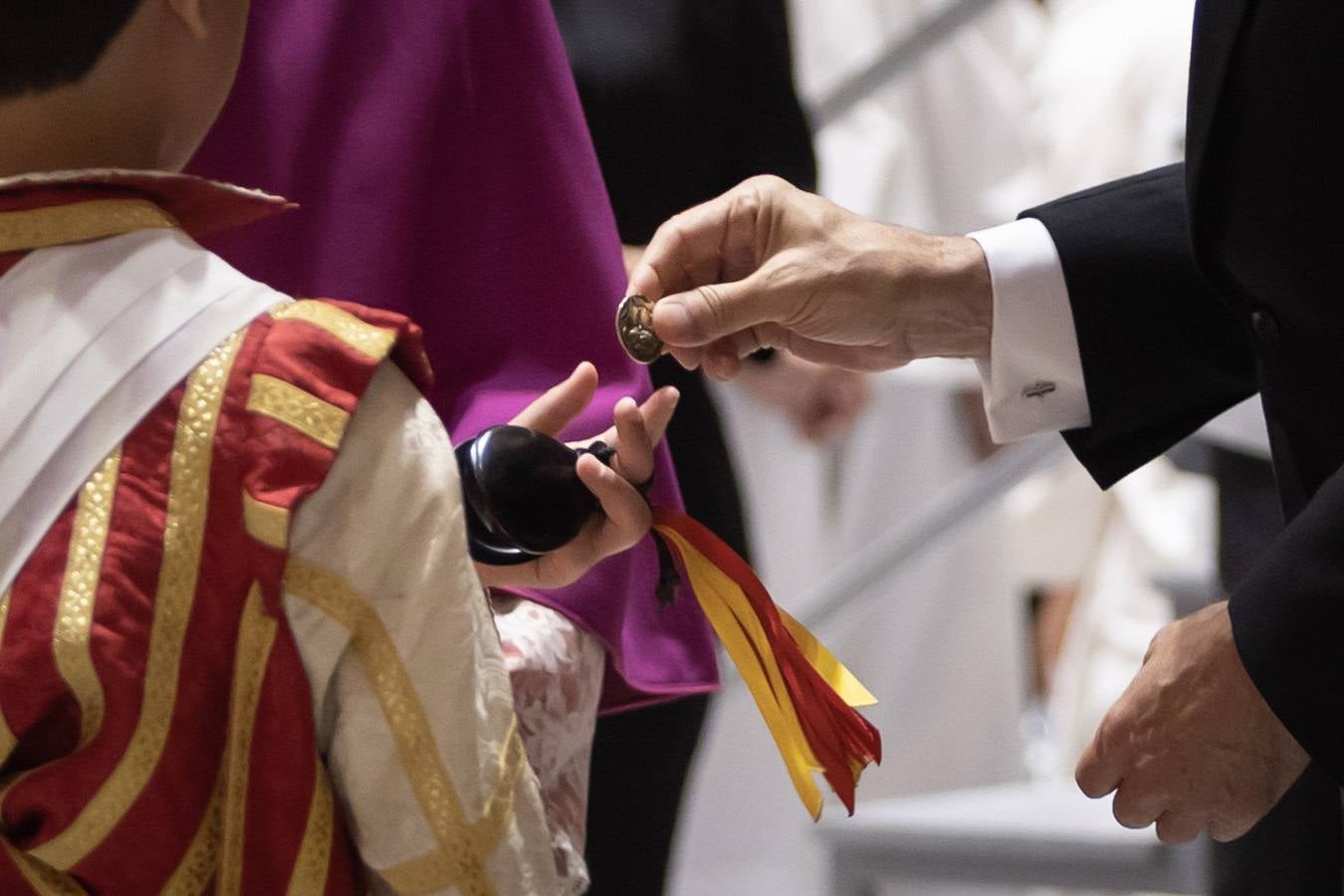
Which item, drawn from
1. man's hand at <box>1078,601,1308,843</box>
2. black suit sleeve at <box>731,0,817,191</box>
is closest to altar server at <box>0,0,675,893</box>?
man's hand at <box>1078,601,1308,843</box>

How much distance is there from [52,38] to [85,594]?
9.7 inches

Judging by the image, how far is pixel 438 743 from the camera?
2.61 feet

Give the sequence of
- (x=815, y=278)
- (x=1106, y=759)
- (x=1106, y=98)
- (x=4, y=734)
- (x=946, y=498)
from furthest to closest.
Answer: (x=1106, y=98) < (x=946, y=498) < (x=815, y=278) < (x=1106, y=759) < (x=4, y=734)

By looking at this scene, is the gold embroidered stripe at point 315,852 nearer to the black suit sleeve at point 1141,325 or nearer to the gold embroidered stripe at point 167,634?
the gold embroidered stripe at point 167,634

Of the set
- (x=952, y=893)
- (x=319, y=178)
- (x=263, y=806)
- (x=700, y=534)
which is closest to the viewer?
(x=263, y=806)

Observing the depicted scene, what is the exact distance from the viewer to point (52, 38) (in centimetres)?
81

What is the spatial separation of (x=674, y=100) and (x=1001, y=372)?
0.38 meters

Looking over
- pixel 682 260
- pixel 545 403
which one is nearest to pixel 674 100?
pixel 682 260

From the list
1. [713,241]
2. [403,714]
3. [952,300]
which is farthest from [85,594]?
[952,300]

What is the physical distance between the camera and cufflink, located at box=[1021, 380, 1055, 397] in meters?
1.27

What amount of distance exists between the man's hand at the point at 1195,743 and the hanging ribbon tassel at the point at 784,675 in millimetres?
147

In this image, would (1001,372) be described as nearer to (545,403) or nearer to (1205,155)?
(1205,155)

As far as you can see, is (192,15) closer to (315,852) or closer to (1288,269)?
(315,852)

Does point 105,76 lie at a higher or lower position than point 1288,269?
higher
